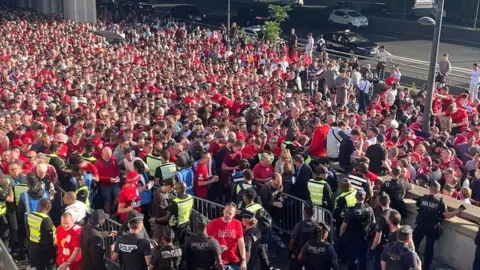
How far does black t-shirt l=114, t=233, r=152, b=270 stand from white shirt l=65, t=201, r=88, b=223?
1.01 metres

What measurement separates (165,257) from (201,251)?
0.46 meters

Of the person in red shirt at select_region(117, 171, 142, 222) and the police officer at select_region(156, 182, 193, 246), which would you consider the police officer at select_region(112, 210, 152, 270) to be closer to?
the police officer at select_region(156, 182, 193, 246)

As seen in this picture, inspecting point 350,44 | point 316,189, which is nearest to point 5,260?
point 316,189

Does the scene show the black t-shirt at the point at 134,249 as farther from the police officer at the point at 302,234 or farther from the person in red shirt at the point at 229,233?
the police officer at the point at 302,234

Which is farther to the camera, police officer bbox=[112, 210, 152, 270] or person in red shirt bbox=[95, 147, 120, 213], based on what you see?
person in red shirt bbox=[95, 147, 120, 213]

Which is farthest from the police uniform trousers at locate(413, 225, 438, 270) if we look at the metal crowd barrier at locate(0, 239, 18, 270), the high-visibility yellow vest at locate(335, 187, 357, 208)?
the metal crowd barrier at locate(0, 239, 18, 270)

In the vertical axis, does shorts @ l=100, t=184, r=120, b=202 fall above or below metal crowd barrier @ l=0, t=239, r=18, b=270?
below

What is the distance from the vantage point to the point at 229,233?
852 centimetres

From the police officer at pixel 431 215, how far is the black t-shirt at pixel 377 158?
216cm

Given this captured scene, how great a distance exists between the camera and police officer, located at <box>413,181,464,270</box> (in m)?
9.77

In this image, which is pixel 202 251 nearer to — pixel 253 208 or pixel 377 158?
pixel 253 208

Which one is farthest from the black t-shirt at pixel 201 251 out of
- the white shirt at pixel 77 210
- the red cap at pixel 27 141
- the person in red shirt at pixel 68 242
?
the red cap at pixel 27 141

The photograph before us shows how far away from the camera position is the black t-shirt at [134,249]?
8.09 metres

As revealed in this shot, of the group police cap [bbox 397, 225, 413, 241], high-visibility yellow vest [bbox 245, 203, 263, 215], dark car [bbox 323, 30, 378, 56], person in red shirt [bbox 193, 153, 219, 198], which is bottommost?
dark car [bbox 323, 30, 378, 56]
